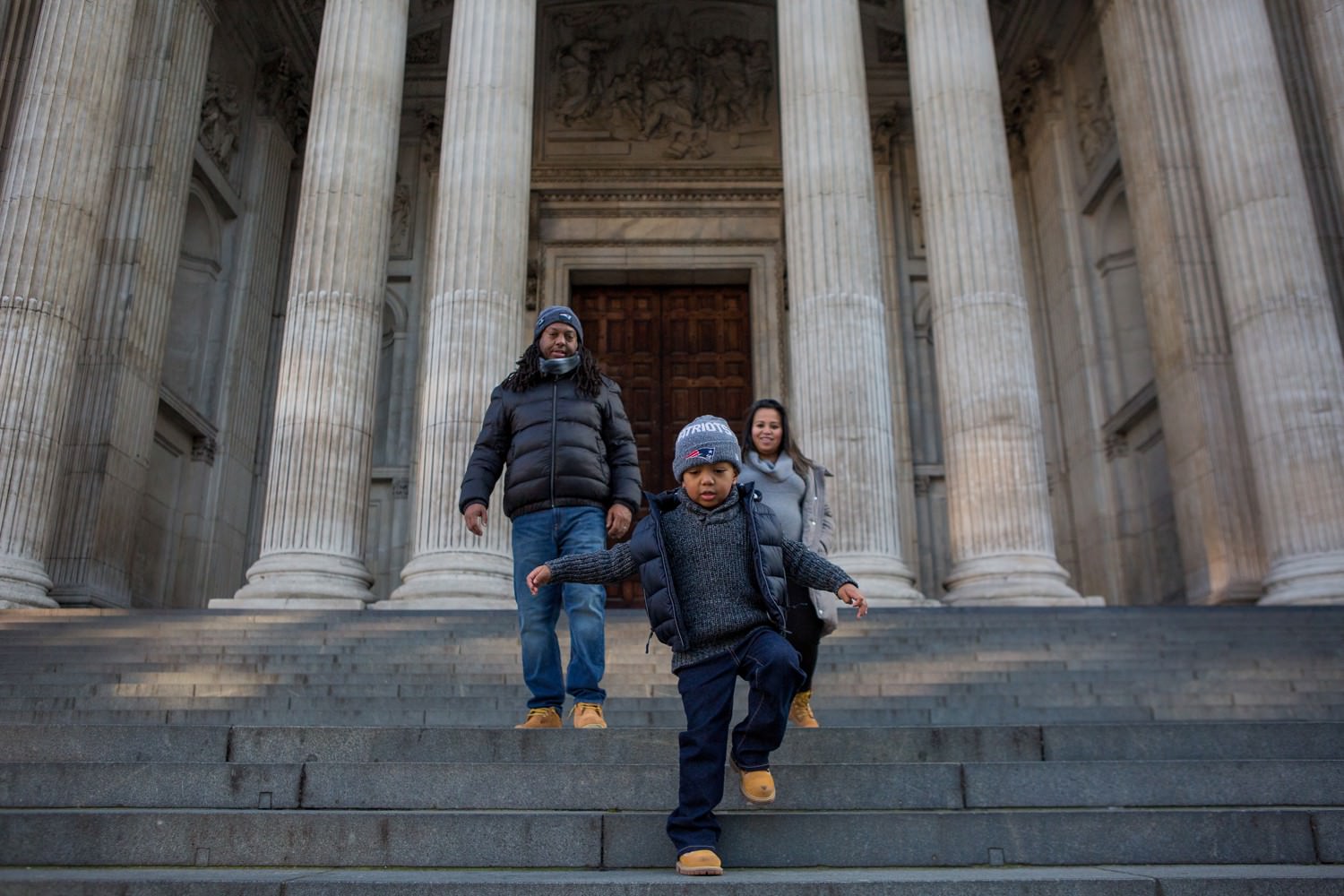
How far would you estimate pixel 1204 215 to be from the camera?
1697cm

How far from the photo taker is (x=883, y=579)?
13.4 meters

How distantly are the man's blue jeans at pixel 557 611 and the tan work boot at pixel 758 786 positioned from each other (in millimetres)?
1915

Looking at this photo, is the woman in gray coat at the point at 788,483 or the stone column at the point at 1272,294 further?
the stone column at the point at 1272,294

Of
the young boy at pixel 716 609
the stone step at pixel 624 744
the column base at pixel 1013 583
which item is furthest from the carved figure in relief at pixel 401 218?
the young boy at pixel 716 609

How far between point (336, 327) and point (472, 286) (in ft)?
5.99

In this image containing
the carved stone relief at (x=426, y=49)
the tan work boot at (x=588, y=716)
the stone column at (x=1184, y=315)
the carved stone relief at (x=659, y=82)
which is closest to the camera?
the tan work boot at (x=588, y=716)

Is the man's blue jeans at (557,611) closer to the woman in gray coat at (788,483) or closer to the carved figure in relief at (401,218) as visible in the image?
the woman in gray coat at (788,483)

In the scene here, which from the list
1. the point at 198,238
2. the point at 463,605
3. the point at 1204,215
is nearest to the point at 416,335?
the point at 198,238

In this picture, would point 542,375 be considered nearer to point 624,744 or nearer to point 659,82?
point 624,744

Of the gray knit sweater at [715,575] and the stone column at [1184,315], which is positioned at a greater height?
the stone column at [1184,315]

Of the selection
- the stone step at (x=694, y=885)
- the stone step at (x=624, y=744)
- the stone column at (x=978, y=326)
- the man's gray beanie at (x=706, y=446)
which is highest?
the stone column at (x=978, y=326)

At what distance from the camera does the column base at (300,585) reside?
514 inches

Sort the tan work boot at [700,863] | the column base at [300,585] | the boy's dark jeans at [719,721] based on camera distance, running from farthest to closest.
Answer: the column base at [300,585] → the boy's dark jeans at [719,721] → the tan work boot at [700,863]

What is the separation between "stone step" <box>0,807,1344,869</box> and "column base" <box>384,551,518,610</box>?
24.8ft
